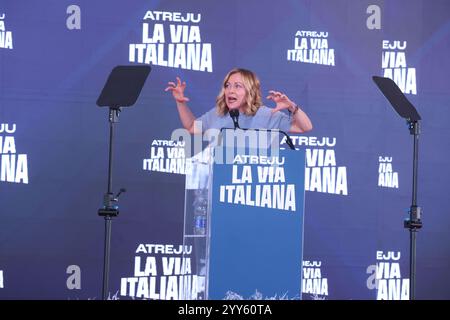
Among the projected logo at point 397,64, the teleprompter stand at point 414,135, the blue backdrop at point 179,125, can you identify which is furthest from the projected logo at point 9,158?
the projected logo at point 397,64

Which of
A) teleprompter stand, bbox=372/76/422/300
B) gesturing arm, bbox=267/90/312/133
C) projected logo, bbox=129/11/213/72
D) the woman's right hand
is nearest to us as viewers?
teleprompter stand, bbox=372/76/422/300

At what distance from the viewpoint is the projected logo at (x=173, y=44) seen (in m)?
6.08

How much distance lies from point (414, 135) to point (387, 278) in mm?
1658

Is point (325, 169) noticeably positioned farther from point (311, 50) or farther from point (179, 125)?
point (179, 125)

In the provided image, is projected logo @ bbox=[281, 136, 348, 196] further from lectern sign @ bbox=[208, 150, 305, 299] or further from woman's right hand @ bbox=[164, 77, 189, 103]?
lectern sign @ bbox=[208, 150, 305, 299]

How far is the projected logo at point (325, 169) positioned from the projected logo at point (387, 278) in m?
0.58

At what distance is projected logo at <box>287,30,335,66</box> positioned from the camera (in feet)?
20.2

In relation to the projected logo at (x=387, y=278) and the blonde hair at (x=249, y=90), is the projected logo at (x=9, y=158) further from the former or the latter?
the projected logo at (x=387, y=278)

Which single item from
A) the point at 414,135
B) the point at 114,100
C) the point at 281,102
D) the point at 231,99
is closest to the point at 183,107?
the point at 231,99

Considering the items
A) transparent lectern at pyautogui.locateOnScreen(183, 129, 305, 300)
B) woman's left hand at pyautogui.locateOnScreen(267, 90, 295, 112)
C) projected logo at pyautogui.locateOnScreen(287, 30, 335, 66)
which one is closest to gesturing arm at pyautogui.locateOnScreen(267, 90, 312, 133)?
woman's left hand at pyautogui.locateOnScreen(267, 90, 295, 112)

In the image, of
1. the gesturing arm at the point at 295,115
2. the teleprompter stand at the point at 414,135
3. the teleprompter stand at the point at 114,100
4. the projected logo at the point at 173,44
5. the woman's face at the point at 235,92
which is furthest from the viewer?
the projected logo at the point at 173,44

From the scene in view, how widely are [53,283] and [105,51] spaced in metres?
1.76
